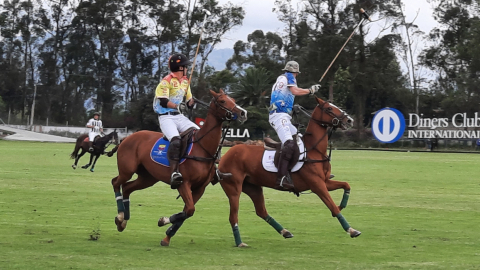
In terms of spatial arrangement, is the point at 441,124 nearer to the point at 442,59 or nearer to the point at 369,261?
the point at 442,59

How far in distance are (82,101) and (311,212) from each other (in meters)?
78.7

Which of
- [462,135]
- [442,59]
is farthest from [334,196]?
[442,59]

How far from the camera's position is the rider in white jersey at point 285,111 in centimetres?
1076

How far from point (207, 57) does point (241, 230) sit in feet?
230

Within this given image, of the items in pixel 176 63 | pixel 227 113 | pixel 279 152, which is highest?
pixel 176 63

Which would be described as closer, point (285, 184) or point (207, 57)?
point (285, 184)

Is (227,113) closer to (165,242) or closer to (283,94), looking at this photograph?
(283,94)

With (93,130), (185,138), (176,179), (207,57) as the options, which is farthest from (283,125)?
(207,57)

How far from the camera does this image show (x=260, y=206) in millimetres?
10578

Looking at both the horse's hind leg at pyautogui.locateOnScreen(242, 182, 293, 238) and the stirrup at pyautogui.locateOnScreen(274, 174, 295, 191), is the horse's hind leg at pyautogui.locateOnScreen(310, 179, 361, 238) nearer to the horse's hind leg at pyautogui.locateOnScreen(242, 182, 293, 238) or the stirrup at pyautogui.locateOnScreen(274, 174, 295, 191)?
the stirrup at pyautogui.locateOnScreen(274, 174, 295, 191)

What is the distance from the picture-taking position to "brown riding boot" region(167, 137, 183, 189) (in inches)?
379

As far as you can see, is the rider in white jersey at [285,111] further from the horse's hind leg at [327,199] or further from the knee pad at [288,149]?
the horse's hind leg at [327,199]

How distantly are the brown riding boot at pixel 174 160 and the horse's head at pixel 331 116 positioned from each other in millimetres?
2454

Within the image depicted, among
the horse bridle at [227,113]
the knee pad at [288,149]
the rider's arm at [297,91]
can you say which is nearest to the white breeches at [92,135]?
the knee pad at [288,149]
